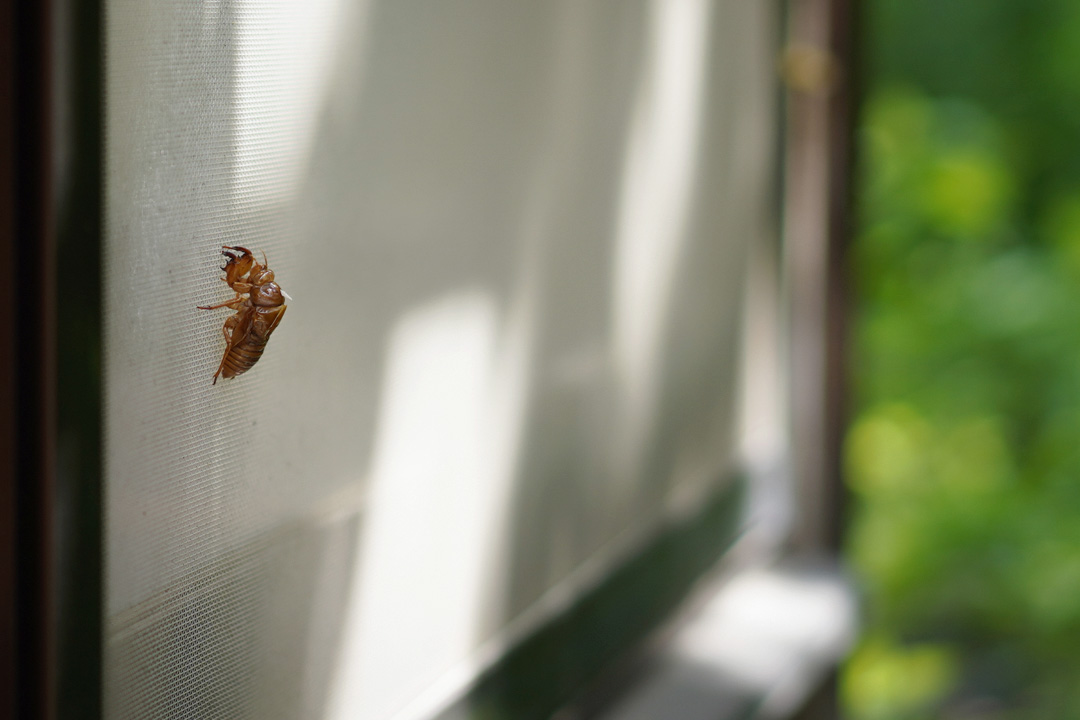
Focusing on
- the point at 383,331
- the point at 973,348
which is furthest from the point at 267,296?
the point at 973,348

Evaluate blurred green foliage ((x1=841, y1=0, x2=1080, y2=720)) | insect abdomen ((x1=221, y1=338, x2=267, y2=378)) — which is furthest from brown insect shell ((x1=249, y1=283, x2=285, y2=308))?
blurred green foliage ((x1=841, y1=0, x2=1080, y2=720))

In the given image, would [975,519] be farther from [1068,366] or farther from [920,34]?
[920,34]

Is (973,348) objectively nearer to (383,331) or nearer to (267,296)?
(383,331)
